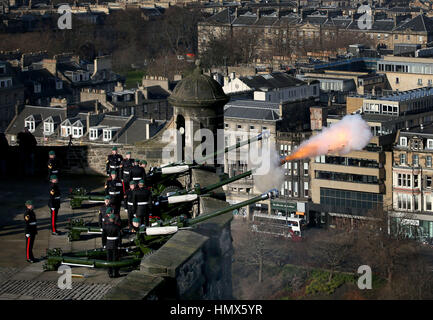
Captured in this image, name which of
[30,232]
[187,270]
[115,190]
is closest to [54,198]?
[115,190]

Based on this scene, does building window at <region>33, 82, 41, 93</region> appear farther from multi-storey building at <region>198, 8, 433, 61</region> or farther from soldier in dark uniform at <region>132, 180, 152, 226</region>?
soldier in dark uniform at <region>132, 180, 152, 226</region>

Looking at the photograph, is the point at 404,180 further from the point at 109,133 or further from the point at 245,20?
the point at 245,20

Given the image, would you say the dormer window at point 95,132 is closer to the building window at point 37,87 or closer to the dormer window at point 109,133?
the dormer window at point 109,133

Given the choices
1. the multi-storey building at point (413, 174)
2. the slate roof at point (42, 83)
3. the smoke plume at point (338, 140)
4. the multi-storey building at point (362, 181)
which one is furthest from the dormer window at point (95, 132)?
the smoke plume at point (338, 140)

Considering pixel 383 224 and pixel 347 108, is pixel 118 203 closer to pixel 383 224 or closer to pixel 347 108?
pixel 383 224

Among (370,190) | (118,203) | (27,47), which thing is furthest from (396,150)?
(27,47)

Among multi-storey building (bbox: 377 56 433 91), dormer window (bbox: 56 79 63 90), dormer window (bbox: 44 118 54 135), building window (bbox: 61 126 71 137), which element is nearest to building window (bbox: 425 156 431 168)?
building window (bbox: 61 126 71 137)
